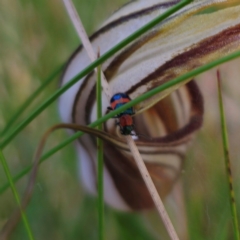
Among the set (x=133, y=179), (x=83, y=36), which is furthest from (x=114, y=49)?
(x=133, y=179)

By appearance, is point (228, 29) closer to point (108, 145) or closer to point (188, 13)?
point (188, 13)

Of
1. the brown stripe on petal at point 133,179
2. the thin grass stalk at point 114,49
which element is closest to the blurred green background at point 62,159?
the brown stripe on petal at point 133,179

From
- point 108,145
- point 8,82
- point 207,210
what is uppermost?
point 8,82

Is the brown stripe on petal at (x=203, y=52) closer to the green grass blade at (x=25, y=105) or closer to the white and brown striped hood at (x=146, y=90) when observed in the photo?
the white and brown striped hood at (x=146, y=90)

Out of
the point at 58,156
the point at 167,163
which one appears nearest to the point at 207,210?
the point at 167,163

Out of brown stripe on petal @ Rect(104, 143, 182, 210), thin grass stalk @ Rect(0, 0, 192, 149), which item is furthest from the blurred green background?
thin grass stalk @ Rect(0, 0, 192, 149)

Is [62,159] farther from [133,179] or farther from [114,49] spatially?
[114,49]

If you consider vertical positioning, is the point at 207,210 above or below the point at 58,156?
below
